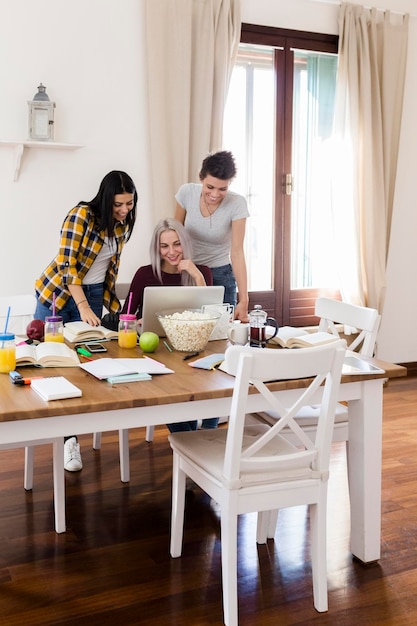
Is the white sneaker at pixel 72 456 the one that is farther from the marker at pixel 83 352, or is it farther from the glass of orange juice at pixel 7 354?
the glass of orange juice at pixel 7 354

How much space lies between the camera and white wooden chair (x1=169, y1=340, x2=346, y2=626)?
183cm

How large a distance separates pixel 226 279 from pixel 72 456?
116 cm

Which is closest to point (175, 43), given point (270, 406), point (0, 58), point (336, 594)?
point (0, 58)

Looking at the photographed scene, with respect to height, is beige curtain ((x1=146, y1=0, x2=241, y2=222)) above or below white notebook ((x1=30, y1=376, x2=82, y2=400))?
above

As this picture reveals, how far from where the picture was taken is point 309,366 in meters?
1.87

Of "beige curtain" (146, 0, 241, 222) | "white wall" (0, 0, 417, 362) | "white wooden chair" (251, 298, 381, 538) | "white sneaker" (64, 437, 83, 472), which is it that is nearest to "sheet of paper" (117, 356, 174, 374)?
"white wooden chair" (251, 298, 381, 538)

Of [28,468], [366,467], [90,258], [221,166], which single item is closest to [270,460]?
[366,467]

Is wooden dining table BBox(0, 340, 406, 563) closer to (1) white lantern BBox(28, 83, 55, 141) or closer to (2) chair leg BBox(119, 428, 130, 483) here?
(2) chair leg BBox(119, 428, 130, 483)

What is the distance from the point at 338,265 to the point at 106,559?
292 cm

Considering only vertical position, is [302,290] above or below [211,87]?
below

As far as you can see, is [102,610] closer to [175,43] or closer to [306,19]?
[175,43]

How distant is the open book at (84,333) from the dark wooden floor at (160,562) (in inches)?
27.1

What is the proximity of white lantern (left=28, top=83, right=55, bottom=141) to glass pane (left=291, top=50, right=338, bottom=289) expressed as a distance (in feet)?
5.54

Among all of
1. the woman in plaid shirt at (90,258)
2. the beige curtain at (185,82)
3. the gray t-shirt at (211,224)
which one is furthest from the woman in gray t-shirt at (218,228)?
the beige curtain at (185,82)
